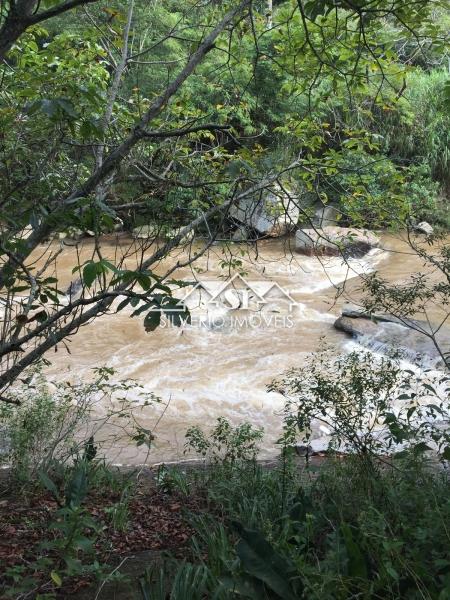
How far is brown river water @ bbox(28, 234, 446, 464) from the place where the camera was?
635 centimetres

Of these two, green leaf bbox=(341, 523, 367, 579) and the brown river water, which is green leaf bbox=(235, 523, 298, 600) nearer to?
green leaf bbox=(341, 523, 367, 579)

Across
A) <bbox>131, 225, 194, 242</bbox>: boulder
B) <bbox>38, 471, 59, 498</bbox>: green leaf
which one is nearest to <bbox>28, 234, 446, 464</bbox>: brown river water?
<bbox>131, 225, 194, 242</bbox>: boulder

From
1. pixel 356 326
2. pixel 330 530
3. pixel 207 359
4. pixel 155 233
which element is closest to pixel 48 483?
pixel 330 530

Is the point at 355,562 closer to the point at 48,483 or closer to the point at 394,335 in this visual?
the point at 48,483

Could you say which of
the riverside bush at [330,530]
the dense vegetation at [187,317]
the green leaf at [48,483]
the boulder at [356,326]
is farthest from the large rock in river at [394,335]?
the green leaf at [48,483]

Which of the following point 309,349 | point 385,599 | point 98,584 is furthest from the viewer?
point 309,349

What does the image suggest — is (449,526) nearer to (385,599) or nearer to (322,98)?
(385,599)

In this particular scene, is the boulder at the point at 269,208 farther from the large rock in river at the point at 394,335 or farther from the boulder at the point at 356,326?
the boulder at the point at 356,326

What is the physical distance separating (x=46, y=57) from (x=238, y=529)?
3.25 meters

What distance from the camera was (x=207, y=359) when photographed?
7.91m

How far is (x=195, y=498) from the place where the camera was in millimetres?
Result: 3650

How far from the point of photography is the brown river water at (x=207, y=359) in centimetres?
635

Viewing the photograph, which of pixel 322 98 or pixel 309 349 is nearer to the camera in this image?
pixel 322 98

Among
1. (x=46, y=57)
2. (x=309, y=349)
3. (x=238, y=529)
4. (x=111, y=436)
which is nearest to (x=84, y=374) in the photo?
(x=111, y=436)
